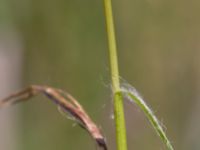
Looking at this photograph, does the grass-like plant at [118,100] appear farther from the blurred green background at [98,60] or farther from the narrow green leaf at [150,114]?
the blurred green background at [98,60]

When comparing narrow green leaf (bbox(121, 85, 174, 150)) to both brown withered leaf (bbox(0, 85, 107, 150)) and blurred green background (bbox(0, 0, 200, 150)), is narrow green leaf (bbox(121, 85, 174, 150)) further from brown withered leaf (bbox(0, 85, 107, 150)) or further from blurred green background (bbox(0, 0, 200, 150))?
blurred green background (bbox(0, 0, 200, 150))

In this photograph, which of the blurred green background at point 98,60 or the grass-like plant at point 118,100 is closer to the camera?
the grass-like plant at point 118,100

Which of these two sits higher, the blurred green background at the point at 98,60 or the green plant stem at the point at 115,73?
the green plant stem at the point at 115,73

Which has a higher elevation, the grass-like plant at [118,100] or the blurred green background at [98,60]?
the grass-like plant at [118,100]

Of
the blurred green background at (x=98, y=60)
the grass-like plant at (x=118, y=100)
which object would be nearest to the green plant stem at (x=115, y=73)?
the grass-like plant at (x=118, y=100)

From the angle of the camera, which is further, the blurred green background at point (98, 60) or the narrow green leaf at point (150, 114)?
the blurred green background at point (98, 60)

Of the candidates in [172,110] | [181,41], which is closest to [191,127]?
[172,110]

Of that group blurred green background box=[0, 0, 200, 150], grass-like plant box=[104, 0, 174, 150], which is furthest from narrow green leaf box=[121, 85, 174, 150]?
blurred green background box=[0, 0, 200, 150]

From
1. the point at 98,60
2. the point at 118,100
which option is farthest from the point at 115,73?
the point at 98,60

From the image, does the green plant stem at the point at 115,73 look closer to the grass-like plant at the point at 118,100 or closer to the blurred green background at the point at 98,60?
the grass-like plant at the point at 118,100
